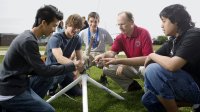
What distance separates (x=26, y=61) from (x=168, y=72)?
1.41 m

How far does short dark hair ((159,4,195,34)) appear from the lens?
377cm

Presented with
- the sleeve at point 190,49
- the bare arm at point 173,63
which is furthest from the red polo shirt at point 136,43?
the sleeve at point 190,49

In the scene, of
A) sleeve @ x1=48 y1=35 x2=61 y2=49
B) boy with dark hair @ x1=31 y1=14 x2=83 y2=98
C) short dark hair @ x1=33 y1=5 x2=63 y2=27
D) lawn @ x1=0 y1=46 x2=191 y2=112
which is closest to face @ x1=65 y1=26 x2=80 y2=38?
boy with dark hair @ x1=31 y1=14 x2=83 y2=98

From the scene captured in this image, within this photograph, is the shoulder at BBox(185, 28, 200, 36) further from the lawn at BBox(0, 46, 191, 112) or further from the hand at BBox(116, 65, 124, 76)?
the hand at BBox(116, 65, 124, 76)

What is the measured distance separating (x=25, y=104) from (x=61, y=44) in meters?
1.61

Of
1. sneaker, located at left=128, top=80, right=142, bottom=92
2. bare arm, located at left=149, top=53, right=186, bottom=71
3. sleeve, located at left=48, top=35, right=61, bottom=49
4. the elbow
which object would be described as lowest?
sneaker, located at left=128, top=80, right=142, bottom=92

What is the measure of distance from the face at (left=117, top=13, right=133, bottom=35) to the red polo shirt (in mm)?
102

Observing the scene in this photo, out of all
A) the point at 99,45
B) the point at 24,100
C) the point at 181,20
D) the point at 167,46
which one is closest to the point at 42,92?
the point at 24,100

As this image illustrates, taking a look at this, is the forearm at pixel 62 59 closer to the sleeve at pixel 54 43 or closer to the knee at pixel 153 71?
the sleeve at pixel 54 43

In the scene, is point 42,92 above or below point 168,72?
below

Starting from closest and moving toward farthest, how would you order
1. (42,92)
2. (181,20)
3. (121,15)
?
(181,20) < (42,92) < (121,15)

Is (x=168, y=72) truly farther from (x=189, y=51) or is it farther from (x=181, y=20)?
(x=181, y=20)

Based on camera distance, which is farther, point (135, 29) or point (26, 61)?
point (135, 29)

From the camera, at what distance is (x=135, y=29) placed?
546 centimetres
